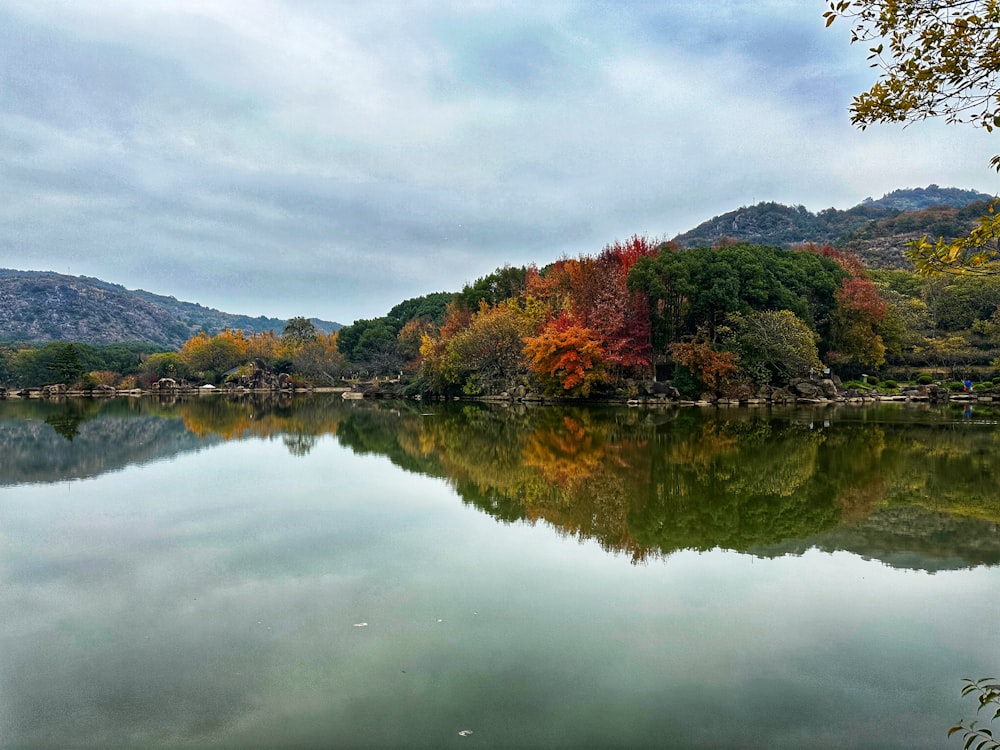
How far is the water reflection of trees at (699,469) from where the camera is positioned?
817 centimetres

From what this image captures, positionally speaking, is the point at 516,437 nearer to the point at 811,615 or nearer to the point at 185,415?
the point at 811,615

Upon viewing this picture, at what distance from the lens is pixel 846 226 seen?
95.5m

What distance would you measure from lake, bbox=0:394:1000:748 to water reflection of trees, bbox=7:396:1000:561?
0.09 m

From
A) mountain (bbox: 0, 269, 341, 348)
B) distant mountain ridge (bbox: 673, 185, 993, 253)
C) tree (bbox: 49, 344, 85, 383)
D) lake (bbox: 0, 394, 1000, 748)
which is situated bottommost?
lake (bbox: 0, 394, 1000, 748)

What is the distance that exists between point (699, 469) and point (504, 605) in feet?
25.0

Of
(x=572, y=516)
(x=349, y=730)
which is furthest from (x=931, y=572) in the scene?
(x=349, y=730)

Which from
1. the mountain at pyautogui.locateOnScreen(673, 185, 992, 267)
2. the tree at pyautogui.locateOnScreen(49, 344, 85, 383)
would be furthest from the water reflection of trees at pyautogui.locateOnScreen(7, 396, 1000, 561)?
the mountain at pyautogui.locateOnScreen(673, 185, 992, 267)

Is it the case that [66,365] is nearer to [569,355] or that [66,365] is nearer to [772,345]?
[569,355]

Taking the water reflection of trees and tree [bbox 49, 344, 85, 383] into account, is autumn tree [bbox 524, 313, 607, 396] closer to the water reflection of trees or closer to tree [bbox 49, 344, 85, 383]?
the water reflection of trees

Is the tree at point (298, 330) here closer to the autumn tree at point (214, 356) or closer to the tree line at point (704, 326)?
the autumn tree at point (214, 356)

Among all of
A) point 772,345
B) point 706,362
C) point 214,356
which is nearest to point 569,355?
point 706,362

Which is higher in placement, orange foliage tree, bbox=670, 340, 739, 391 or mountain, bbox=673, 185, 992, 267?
mountain, bbox=673, 185, 992, 267

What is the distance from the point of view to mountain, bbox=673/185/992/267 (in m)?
58.6

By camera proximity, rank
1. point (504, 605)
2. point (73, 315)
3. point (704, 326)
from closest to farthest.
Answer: point (504, 605), point (704, 326), point (73, 315)
